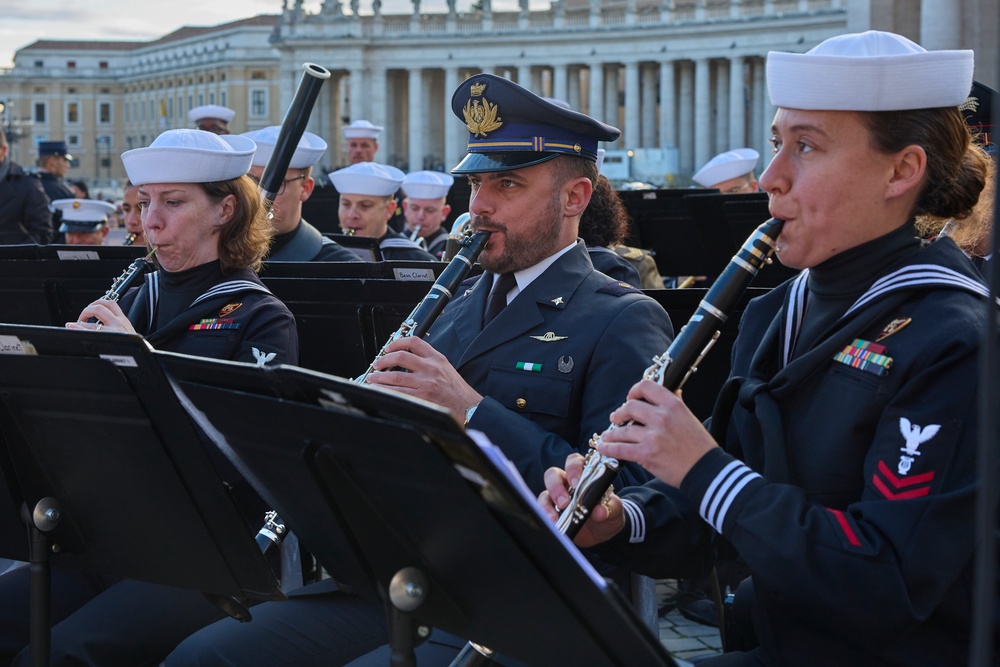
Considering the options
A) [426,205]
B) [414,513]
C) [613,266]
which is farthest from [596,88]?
[414,513]

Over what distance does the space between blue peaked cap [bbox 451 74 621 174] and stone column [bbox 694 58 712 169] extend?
2830 inches

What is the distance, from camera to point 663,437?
230 centimetres

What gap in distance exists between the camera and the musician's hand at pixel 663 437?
2297mm

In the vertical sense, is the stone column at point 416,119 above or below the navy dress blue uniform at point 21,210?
above

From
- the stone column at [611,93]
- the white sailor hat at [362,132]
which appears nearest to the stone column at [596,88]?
the stone column at [611,93]

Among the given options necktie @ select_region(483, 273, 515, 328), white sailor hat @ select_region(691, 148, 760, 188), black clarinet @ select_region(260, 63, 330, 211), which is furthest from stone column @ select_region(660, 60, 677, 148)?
necktie @ select_region(483, 273, 515, 328)

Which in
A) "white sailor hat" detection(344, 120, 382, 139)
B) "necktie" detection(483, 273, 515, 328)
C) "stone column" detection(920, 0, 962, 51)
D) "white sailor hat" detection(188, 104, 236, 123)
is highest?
"stone column" detection(920, 0, 962, 51)

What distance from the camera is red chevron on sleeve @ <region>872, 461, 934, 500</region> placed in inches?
85.2

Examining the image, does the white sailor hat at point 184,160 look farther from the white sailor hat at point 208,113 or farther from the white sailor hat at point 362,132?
the white sailor hat at point 362,132

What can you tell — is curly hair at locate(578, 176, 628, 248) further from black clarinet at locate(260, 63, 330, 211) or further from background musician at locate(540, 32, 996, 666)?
background musician at locate(540, 32, 996, 666)

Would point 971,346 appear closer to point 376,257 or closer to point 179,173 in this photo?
point 179,173

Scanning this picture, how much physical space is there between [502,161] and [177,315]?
1.34m

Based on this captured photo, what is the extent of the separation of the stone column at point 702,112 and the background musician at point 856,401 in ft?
239

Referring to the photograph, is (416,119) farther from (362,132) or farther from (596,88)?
(362,132)
